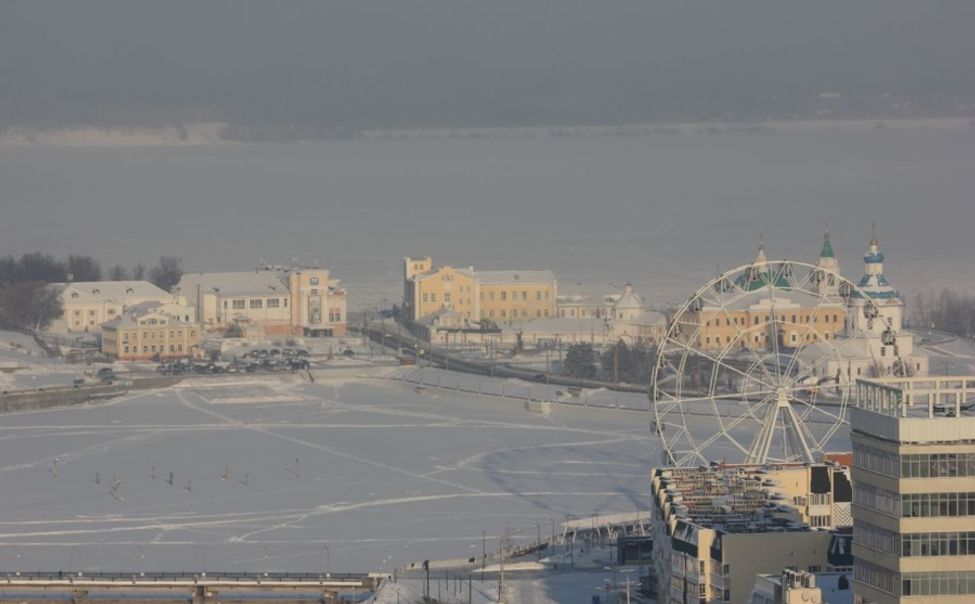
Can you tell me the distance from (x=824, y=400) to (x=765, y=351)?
4501mm

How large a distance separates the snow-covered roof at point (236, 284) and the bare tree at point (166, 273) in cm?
132

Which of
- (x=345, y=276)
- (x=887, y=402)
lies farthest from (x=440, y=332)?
(x=887, y=402)

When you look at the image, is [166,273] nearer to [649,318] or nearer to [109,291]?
[109,291]

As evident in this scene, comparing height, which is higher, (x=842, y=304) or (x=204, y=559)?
(x=842, y=304)

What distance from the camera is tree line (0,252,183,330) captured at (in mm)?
48062

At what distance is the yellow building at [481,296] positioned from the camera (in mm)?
48812

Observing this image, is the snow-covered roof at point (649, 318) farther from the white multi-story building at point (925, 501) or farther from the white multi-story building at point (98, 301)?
the white multi-story building at point (925, 501)

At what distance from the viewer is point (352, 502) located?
28469 mm

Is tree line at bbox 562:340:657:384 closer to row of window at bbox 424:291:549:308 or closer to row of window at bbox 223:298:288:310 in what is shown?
row of window at bbox 424:291:549:308

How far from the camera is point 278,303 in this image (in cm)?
4872

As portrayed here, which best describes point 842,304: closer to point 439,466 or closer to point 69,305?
point 439,466

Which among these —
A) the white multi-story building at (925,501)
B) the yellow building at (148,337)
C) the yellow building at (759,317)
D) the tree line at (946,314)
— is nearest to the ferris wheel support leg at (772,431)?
the white multi-story building at (925,501)

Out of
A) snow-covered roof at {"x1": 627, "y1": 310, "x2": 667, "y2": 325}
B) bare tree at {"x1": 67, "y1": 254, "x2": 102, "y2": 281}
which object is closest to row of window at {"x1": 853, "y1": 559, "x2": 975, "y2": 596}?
snow-covered roof at {"x1": 627, "y1": 310, "x2": 667, "y2": 325}

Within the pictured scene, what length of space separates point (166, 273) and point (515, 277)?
688 centimetres
